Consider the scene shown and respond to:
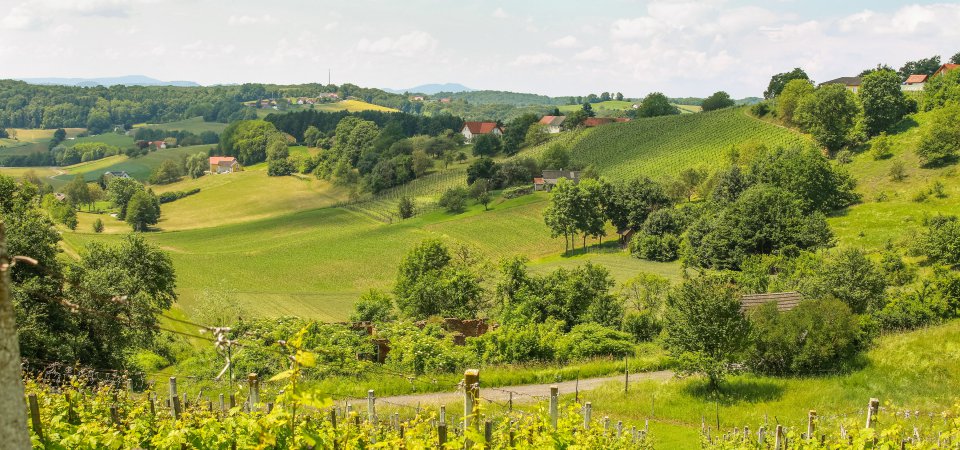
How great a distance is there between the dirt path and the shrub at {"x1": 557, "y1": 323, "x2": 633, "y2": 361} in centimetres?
217

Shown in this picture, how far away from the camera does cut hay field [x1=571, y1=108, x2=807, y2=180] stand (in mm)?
91500

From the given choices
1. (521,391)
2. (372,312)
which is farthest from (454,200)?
(521,391)

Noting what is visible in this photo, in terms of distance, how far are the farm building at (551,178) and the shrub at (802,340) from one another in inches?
2590

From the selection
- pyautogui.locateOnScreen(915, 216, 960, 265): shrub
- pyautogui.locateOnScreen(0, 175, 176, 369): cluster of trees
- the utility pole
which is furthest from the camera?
pyautogui.locateOnScreen(915, 216, 960, 265): shrub

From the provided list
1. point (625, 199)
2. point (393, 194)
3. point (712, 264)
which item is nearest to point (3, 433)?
point (712, 264)

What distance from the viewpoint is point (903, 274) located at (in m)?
40.5

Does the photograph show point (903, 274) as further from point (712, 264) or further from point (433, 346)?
point (433, 346)

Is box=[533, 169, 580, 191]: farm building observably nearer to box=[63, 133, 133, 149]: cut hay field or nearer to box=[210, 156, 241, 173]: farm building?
box=[210, 156, 241, 173]: farm building

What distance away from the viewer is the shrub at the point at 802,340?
2648cm

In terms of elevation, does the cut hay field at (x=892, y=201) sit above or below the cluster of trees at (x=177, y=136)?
below

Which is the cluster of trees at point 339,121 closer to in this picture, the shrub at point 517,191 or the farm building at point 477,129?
the farm building at point 477,129

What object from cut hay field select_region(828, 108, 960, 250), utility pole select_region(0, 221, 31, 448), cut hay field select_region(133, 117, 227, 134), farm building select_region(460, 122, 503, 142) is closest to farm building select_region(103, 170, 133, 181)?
cut hay field select_region(133, 117, 227, 134)

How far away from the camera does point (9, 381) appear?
13.0 ft

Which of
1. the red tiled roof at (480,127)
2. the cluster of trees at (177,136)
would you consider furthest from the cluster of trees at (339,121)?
the cluster of trees at (177,136)
